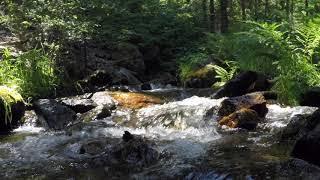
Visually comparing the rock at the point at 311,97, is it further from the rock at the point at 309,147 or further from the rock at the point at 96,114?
the rock at the point at 96,114

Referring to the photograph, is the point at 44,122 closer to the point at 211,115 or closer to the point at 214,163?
the point at 211,115

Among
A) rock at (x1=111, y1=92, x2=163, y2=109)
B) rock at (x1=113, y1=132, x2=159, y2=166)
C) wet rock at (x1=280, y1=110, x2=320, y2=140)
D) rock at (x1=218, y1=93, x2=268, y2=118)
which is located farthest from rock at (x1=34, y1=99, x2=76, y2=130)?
wet rock at (x1=280, y1=110, x2=320, y2=140)

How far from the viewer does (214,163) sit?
708 centimetres

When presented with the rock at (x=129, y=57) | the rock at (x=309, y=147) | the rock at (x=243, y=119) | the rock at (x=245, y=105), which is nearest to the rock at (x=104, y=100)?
the rock at (x=245, y=105)

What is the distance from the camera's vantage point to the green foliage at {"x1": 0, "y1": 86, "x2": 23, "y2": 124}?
10.3 meters

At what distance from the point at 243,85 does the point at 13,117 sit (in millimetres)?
6153

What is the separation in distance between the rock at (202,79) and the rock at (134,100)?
8.84ft

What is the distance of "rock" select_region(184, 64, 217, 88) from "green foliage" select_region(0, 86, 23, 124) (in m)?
6.35

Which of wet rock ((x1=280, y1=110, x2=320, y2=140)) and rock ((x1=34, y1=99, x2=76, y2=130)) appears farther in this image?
rock ((x1=34, y1=99, x2=76, y2=130))

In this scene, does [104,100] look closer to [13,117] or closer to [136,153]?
[13,117]

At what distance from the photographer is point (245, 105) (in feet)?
34.4

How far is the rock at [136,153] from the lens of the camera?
24.8 feet

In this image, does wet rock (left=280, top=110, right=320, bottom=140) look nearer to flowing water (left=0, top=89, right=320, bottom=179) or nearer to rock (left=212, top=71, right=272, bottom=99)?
flowing water (left=0, top=89, right=320, bottom=179)

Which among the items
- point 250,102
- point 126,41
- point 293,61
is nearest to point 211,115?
point 250,102
